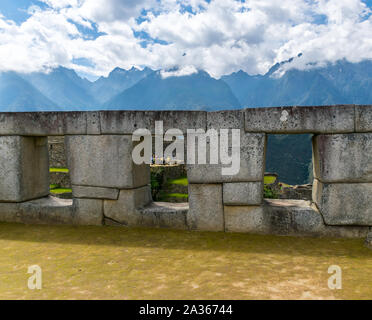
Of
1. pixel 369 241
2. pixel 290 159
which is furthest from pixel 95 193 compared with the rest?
pixel 290 159

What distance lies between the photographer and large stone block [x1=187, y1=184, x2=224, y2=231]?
14.4 feet

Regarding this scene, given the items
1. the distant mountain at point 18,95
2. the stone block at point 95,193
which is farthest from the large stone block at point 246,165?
the distant mountain at point 18,95

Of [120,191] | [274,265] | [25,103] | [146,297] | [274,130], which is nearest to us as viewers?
[146,297]

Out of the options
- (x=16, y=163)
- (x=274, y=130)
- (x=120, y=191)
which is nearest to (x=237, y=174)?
(x=274, y=130)

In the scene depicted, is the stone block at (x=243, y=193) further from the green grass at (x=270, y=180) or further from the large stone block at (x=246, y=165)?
the green grass at (x=270, y=180)

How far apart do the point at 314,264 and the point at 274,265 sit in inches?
17.2

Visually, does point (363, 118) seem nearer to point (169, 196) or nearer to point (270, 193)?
point (169, 196)

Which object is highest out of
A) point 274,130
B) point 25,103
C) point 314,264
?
point 25,103

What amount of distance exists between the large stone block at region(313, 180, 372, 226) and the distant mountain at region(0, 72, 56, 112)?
654ft

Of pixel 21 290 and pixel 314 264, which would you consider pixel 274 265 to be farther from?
pixel 21 290

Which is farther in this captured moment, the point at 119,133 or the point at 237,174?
the point at 119,133

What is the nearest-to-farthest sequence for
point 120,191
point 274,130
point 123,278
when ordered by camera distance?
point 123,278 → point 274,130 → point 120,191

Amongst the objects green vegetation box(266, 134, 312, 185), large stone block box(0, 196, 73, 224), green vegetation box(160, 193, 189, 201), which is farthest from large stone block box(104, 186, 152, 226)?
green vegetation box(266, 134, 312, 185)
